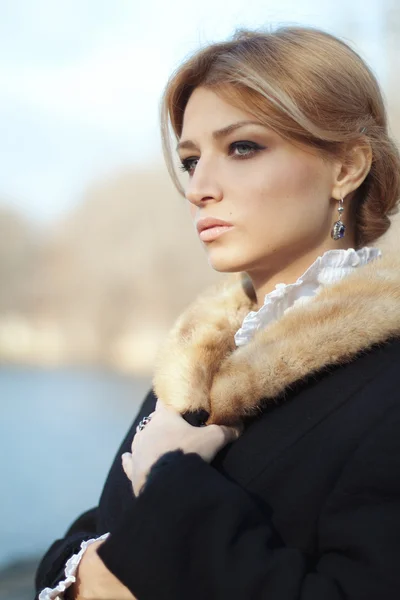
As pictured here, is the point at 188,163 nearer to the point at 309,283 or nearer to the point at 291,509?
the point at 309,283

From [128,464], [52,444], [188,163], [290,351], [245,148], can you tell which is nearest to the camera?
[290,351]

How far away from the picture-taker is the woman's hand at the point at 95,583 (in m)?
0.93

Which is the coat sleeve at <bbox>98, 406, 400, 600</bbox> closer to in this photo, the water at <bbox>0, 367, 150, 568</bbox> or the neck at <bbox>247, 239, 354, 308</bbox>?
the neck at <bbox>247, 239, 354, 308</bbox>

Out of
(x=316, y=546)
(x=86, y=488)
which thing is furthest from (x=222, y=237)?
(x=86, y=488)

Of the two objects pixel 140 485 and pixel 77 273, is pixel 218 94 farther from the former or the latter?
pixel 77 273

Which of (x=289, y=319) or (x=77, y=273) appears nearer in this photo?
(x=289, y=319)

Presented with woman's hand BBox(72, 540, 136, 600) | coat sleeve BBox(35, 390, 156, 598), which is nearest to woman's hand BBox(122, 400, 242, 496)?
woman's hand BBox(72, 540, 136, 600)

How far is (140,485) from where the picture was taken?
94 centimetres

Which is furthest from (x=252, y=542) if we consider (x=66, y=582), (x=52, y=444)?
(x=52, y=444)

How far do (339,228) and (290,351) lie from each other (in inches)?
12.9

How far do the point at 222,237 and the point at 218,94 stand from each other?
240 millimetres

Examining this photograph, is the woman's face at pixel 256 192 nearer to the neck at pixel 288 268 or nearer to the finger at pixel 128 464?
the neck at pixel 288 268

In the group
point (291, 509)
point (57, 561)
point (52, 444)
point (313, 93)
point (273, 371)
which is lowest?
point (52, 444)

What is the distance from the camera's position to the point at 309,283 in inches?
45.2
